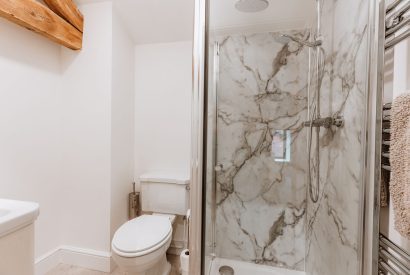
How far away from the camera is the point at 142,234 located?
5.10ft

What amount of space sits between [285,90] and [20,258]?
5.92ft

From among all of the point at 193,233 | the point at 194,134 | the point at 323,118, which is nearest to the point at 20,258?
the point at 193,233

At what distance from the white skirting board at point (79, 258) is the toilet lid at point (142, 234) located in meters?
0.48

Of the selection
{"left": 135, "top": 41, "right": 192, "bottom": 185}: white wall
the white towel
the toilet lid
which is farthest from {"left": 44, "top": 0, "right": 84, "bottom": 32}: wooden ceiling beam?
the white towel

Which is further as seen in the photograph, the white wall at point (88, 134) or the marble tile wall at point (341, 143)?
the white wall at point (88, 134)

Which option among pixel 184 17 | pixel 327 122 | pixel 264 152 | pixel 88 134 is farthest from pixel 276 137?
pixel 88 134

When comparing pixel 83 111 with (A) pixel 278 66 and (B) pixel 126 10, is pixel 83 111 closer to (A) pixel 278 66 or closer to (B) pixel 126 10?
(B) pixel 126 10

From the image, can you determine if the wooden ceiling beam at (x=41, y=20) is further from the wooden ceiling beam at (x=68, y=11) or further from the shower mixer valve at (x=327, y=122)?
the shower mixer valve at (x=327, y=122)

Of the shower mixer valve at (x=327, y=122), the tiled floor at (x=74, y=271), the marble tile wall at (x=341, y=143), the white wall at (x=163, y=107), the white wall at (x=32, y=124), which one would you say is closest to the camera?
the marble tile wall at (x=341, y=143)

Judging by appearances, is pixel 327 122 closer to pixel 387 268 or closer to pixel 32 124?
pixel 387 268

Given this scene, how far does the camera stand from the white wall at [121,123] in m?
1.92

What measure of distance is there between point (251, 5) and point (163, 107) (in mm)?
1150

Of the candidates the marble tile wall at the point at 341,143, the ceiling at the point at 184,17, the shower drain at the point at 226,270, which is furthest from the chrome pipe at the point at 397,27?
the shower drain at the point at 226,270

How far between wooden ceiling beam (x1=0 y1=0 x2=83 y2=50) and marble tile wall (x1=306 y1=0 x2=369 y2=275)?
182 cm
